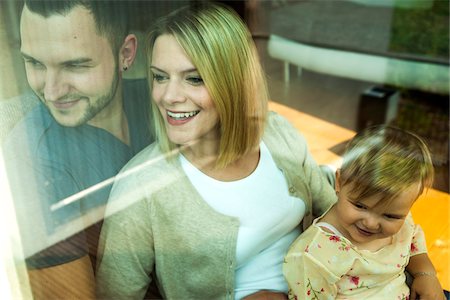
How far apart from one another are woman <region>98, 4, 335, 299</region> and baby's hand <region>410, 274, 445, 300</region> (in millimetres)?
287

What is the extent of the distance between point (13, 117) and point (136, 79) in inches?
9.9

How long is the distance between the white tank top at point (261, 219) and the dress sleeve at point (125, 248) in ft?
0.58

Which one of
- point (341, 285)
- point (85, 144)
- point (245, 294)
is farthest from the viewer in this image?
point (245, 294)

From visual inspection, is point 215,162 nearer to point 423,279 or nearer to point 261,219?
point 261,219

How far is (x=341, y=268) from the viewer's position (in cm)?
108

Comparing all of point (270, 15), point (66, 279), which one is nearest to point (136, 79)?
point (66, 279)

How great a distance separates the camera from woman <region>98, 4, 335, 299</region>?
1026mm

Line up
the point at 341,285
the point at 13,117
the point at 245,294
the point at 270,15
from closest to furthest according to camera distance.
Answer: the point at 13,117
the point at 341,285
the point at 245,294
the point at 270,15

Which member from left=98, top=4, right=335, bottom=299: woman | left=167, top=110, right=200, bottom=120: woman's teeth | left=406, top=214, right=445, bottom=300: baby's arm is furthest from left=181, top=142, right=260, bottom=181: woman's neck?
left=406, top=214, right=445, bottom=300: baby's arm

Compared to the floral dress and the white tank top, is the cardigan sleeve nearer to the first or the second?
the white tank top

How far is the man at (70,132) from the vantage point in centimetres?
88

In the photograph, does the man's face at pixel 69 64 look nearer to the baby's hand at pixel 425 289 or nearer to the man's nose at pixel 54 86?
the man's nose at pixel 54 86

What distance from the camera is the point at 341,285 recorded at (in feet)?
3.64

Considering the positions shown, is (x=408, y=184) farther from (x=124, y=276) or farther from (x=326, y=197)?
(x=124, y=276)
